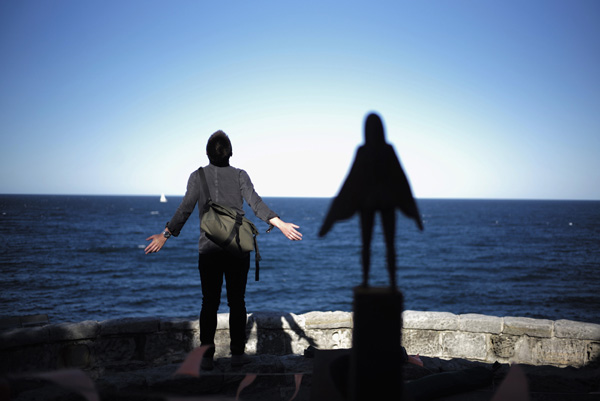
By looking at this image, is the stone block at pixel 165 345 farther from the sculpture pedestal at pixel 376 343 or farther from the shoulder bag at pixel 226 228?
the sculpture pedestal at pixel 376 343

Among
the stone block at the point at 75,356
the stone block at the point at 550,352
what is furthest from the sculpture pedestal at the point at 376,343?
the stone block at the point at 550,352

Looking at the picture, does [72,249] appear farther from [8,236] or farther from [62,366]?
[62,366]

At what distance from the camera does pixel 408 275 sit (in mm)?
28219

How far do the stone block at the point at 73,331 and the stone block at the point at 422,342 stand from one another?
11.4 ft

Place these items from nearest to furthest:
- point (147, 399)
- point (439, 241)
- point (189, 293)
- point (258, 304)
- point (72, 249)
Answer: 1. point (147, 399)
2. point (258, 304)
3. point (189, 293)
4. point (72, 249)
5. point (439, 241)

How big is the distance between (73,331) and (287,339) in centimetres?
227

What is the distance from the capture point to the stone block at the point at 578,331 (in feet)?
14.3

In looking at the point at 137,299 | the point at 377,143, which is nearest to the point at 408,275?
the point at 137,299

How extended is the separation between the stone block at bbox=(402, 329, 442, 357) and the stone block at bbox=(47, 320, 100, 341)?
3.46 meters

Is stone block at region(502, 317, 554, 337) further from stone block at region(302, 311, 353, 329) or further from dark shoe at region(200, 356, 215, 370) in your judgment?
dark shoe at region(200, 356, 215, 370)

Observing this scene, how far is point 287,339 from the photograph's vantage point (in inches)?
183

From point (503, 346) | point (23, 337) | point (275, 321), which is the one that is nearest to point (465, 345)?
point (503, 346)

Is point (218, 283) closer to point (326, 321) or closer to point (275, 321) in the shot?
point (275, 321)

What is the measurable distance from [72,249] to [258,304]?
2481 cm
